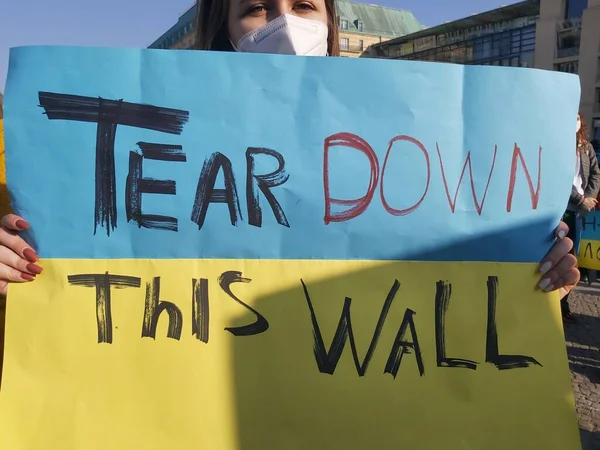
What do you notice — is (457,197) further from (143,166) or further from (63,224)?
(63,224)

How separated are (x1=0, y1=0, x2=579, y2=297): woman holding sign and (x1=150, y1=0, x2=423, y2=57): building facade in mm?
56489

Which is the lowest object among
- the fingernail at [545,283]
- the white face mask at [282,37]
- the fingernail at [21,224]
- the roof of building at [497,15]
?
the fingernail at [545,283]

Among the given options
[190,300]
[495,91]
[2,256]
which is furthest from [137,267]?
[495,91]

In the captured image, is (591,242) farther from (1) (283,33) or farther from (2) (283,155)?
(2) (283,155)

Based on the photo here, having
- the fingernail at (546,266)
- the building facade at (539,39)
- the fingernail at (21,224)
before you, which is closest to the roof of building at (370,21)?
the building facade at (539,39)

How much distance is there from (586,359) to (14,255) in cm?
379

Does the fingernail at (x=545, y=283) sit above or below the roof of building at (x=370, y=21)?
below

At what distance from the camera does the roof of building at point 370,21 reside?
196ft

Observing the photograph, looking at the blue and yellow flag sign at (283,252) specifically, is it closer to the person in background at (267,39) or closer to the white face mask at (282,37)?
the person in background at (267,39)

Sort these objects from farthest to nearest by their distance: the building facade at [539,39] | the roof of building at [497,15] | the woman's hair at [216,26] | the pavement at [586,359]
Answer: the roof of building at [497,15], the building facade at [539,39], the pavement at [586,359], the woman's hair at [216,26]

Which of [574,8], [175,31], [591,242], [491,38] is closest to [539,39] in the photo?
[574,8]

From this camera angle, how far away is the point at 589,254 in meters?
5.40

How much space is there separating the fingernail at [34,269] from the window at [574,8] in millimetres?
41155

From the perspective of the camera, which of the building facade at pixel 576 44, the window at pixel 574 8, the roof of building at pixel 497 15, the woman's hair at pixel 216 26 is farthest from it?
the roof of building at pixel 497 15
